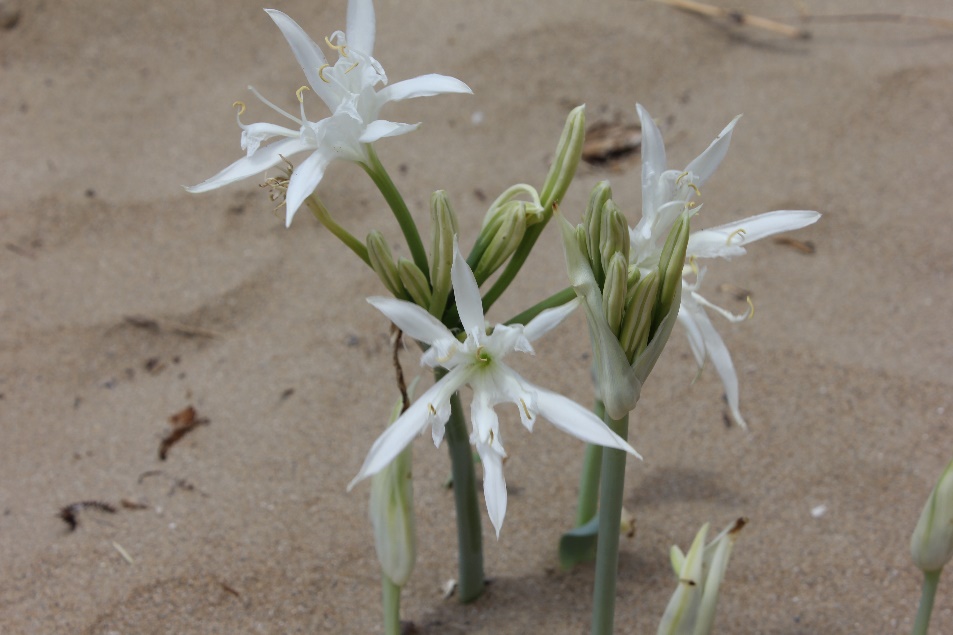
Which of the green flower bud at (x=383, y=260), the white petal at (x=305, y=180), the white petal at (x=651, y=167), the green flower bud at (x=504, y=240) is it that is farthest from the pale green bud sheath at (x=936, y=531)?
the white petal at (x=305, y=180)

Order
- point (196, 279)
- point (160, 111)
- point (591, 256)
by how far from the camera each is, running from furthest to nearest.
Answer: point (160, 111) → point (196, 279) → point (591, 256)

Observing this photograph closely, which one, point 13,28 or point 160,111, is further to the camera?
point 13,28

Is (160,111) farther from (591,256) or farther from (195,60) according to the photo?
(591,256)

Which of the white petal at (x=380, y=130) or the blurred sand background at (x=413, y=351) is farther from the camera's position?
the blurred sand background at (x=413, y=351)

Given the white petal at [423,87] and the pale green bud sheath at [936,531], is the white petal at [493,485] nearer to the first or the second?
the white petal at [423,87]

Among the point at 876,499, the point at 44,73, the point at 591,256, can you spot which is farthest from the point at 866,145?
the point at 44,73

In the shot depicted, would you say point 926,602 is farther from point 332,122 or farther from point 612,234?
point 332,122
